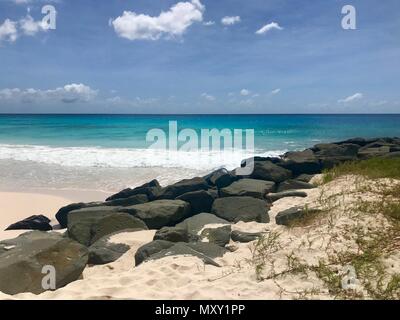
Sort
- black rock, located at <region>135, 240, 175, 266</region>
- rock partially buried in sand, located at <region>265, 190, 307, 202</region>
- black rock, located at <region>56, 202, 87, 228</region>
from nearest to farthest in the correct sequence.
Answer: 1. black rock, located at <region>135, 240, 175, 266</region>
2. black rock, located at <region>56, 202, 87, 228</region>
3. rock partially buried in sand, located at <region>265, 190, 307, 202</region>

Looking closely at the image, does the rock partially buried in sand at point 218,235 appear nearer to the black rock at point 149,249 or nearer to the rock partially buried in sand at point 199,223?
the rock partially buried in sand at point 199,223

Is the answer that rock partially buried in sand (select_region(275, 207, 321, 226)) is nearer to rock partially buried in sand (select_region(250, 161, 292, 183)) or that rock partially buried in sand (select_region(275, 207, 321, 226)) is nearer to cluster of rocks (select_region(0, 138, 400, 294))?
cluster of rocks (select_region(0, 138, 400, 294))

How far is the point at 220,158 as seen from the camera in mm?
20500

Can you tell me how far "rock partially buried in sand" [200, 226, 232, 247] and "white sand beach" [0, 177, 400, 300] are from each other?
0.34 metres

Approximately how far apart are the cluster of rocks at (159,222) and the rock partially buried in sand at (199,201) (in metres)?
0.02

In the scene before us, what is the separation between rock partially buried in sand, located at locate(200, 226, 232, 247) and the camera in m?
6.50

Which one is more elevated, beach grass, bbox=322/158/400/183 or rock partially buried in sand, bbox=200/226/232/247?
beach grass, bbox=322/158/400/183

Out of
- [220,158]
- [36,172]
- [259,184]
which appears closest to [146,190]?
[259,184]

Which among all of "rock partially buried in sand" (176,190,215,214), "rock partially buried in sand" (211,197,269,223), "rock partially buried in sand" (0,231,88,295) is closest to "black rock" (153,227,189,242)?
"rock partially buried in sand" (0,231,88,295)

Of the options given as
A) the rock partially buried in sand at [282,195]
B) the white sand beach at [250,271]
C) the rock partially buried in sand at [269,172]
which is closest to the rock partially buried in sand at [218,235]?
the white sand beach at [250,271]

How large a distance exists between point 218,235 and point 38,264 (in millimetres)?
2956
